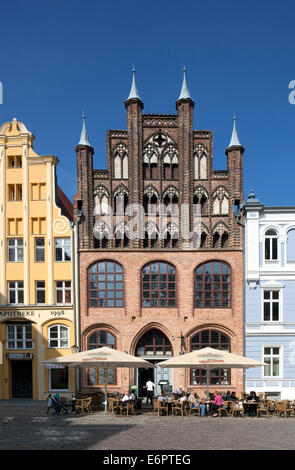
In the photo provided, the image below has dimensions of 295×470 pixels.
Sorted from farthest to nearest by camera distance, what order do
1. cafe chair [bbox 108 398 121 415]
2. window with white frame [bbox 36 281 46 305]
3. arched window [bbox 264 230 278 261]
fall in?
window with white frame [bbox 36 281 46 305]
arched window [bbox 264 230 278 261]
cafe chair [bbox 108 398 121 415]

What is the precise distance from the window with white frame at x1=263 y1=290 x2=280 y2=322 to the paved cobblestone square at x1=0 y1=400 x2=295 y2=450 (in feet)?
21.0

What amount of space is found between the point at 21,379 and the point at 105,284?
22.9ft

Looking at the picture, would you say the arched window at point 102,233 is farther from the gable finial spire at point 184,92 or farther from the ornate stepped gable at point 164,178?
the gable finial spire at point 184,92

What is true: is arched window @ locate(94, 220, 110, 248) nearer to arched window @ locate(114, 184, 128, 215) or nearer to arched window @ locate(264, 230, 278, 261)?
arched window @ locate(114, 184, 128, 215)

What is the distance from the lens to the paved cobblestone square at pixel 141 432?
43.3 feet

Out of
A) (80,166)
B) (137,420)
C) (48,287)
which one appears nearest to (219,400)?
(137,420)

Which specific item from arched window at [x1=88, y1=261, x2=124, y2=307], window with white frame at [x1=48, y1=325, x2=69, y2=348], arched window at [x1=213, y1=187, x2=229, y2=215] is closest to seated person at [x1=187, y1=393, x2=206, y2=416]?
arched window at [x1=88, y1=261, x2=124, y2=307]

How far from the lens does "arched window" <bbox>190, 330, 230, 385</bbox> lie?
2453 centimetres

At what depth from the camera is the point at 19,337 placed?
25.0 meters

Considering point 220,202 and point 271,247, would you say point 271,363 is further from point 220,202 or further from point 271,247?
point 220,202

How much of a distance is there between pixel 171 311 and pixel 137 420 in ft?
25.4

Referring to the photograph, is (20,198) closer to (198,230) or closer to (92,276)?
(92,276)

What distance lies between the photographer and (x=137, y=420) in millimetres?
17812
